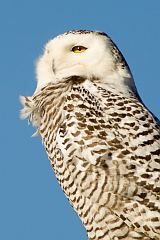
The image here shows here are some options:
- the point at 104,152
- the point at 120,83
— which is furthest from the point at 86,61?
the point at 104,152

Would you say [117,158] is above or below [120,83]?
below

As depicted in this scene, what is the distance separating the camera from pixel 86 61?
9828 millimetres

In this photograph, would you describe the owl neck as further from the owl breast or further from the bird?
the owl breast

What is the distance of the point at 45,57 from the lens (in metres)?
10.1

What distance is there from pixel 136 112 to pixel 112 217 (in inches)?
39.7

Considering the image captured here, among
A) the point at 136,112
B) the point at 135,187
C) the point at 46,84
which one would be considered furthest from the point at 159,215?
the point at 46,84

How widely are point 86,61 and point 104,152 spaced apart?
4.52ft

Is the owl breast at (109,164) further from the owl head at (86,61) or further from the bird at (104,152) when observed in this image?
the owl head at (86,61)

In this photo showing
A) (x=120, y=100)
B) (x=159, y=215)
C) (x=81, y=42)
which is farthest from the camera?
(x=81, y=42)

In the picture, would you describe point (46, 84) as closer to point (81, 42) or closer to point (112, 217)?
point (81, 42)

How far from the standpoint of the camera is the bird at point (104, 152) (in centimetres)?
864

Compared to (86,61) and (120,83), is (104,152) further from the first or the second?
(86,61)

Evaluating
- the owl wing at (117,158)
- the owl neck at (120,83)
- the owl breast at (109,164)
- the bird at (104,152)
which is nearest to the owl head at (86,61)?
the owl neck at (120,83)

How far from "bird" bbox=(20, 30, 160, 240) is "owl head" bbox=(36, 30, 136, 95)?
13 centimetres
